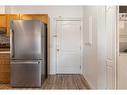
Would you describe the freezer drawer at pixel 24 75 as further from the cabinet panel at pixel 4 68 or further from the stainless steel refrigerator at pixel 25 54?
the cabinet panel at pixel 4 68

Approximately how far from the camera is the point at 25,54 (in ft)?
17.6

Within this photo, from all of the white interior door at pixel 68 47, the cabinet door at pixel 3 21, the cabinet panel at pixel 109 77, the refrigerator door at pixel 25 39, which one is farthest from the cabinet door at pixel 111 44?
the white interior door at pixel 68 47

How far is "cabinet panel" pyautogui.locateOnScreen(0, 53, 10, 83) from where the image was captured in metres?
5.96

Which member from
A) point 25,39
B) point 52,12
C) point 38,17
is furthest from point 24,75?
point 52,12

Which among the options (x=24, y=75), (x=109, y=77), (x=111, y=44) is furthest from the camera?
(x=24, y=75)

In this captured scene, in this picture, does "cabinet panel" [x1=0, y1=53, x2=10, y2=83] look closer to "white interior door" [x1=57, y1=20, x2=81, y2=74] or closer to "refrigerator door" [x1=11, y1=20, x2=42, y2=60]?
"refrigerator door" [x1=11, y1=20, x2=42, y2=60]

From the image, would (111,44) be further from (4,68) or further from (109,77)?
(4,68)

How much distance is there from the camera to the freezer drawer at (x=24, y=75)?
5.34 m

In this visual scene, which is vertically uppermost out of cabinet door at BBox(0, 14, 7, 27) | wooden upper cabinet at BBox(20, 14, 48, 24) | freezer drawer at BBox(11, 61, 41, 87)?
wooden upper cabinet at BBox(20, 14, 48, 24)

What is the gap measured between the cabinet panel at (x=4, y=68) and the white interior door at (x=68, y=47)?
234 centimetres

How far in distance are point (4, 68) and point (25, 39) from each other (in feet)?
3.99

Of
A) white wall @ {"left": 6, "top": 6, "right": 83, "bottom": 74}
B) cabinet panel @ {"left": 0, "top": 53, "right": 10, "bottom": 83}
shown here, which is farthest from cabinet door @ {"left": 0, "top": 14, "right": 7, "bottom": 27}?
Answer: cabinet panel @ {"left": 0, "top": 53, "right": 10, "bottom": 83}

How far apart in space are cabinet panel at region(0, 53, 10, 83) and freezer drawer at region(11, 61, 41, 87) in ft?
2.24
